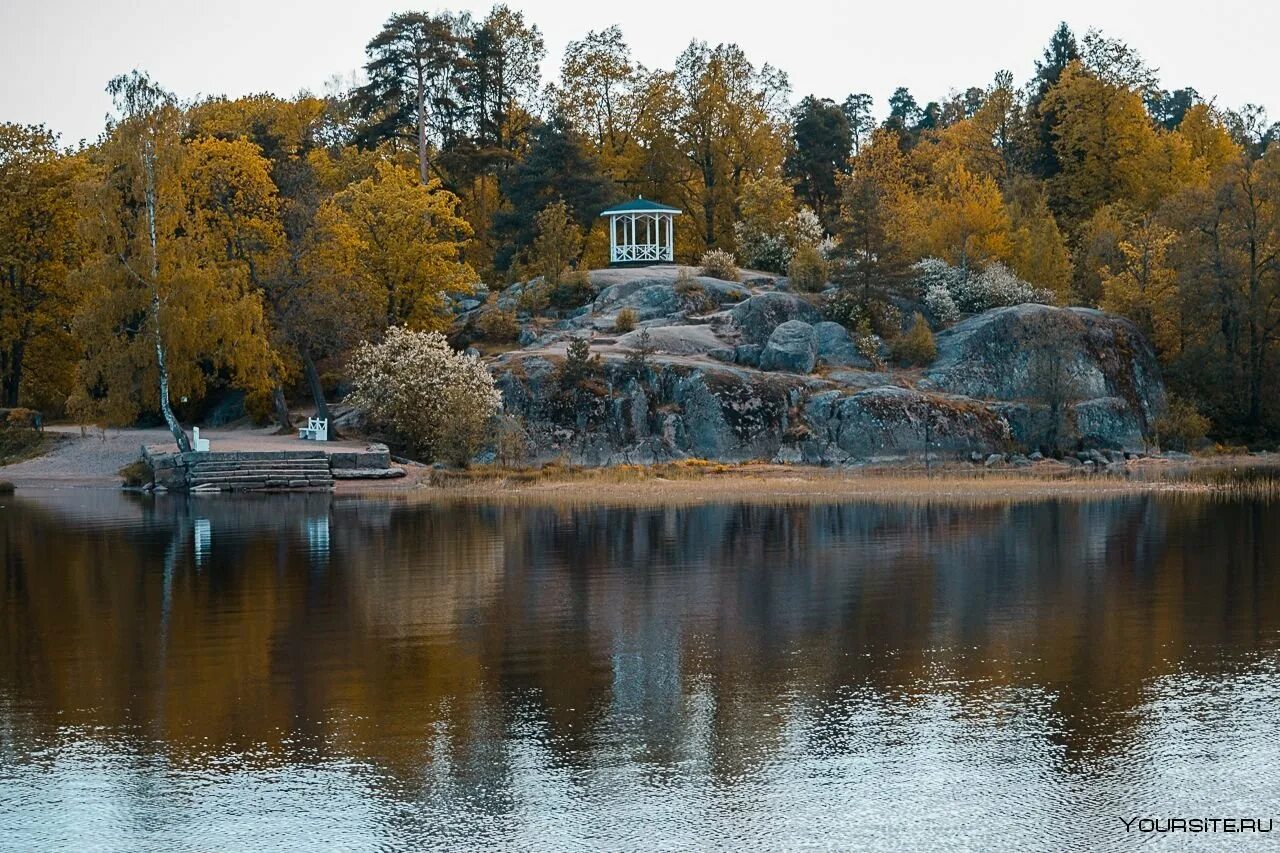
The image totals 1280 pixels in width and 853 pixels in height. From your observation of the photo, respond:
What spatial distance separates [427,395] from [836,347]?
64.7 ft

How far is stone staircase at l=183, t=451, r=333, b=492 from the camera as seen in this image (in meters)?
50.2

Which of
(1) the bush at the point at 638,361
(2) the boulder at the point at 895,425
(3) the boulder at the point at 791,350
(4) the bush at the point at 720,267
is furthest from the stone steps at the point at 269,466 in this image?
(4) the bush at the point at 720,267

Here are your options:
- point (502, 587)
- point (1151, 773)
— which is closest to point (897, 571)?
point (502, 587)

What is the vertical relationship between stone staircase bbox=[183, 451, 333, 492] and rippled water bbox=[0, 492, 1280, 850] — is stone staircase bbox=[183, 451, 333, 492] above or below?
above

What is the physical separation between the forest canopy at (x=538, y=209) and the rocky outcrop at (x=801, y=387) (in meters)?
3.94

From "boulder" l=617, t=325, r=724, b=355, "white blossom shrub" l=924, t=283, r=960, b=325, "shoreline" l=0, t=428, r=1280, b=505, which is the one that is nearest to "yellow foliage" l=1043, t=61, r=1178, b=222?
"white blossom shrub" l=924, t=283, r=960, b=325

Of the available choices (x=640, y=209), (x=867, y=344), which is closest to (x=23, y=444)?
(x=640, y=209)

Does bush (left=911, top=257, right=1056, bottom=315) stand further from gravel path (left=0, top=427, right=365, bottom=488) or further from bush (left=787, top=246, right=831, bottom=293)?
gravel path (left=0, top=427, right=365, bottom=488)

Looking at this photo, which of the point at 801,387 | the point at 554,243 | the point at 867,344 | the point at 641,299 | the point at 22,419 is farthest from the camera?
the point at 554,243

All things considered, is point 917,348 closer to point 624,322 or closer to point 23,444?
point 624,322

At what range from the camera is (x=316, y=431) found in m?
56.2

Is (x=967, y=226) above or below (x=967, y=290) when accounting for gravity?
above

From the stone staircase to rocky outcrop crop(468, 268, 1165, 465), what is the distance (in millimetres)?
9253

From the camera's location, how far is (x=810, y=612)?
23234 mm
